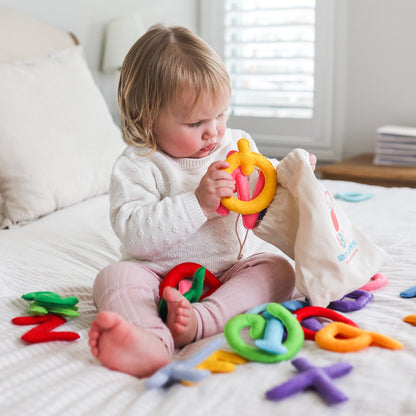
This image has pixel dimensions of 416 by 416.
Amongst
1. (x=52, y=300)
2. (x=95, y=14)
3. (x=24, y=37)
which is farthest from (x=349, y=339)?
(x=95, y=14)

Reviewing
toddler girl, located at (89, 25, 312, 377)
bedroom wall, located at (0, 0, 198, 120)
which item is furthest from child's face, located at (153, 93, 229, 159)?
bedroom wall, located at (0, 0, 198, 120)

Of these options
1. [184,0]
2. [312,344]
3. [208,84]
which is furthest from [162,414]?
[184,0]

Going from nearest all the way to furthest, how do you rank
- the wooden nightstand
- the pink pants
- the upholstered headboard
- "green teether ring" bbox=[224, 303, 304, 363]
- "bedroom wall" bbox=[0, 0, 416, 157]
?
"green teether ring" bbox=[224, 303, 304, 363], the pink pants, the upholstered headboard, the wooden nightstand, "bedroom wall" bbox=[0, 0, 416, 157]

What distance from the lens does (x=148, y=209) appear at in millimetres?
1062

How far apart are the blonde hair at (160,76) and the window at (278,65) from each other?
173 cm

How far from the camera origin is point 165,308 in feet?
3.14

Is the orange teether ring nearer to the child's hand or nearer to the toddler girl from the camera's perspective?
the toddler girl

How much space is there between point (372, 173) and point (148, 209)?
1.44 meters

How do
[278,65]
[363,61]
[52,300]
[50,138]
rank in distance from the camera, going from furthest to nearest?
[278,65]
[363,61]
[50,138]
[52,300]

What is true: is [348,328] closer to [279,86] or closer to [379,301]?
[379,301]

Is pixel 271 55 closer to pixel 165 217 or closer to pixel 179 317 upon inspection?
pixel 165 217

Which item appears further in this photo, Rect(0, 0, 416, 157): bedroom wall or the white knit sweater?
Rect(0, 0, 416, 157): bedroom wall

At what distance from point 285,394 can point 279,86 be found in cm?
230

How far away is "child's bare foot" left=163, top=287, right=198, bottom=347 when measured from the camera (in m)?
0.86
